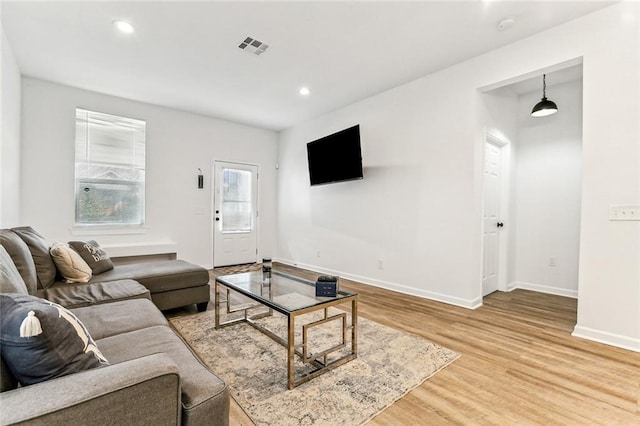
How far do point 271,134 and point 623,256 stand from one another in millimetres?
5527

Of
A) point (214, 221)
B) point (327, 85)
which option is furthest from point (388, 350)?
point (214, 221)

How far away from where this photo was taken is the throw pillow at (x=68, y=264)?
A: 2490mm

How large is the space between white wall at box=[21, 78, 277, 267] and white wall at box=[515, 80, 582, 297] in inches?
172

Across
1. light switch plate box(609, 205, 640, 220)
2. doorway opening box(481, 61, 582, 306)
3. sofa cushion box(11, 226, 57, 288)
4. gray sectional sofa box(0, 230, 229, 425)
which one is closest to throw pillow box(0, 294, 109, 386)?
gray sectional sofa box(0, 230, 229, 425)

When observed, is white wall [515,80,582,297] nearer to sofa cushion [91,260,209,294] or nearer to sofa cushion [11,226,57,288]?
sofa cushion [91,260,209,294]

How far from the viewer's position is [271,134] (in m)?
6.27

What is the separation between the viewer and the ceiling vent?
3.00m

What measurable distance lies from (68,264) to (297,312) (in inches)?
81.8

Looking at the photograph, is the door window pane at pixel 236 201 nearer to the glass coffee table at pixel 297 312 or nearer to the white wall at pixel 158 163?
the white wall at pixel 158 163

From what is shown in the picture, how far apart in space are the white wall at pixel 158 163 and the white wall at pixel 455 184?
73 cm

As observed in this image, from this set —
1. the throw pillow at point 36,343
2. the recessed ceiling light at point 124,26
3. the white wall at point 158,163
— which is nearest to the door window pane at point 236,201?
the white wall at point 158,163

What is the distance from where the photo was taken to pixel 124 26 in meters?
2.75

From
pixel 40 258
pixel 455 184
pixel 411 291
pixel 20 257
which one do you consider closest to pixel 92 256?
pixel 40 258

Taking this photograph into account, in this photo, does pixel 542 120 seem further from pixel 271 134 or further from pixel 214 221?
pixel 214 221
